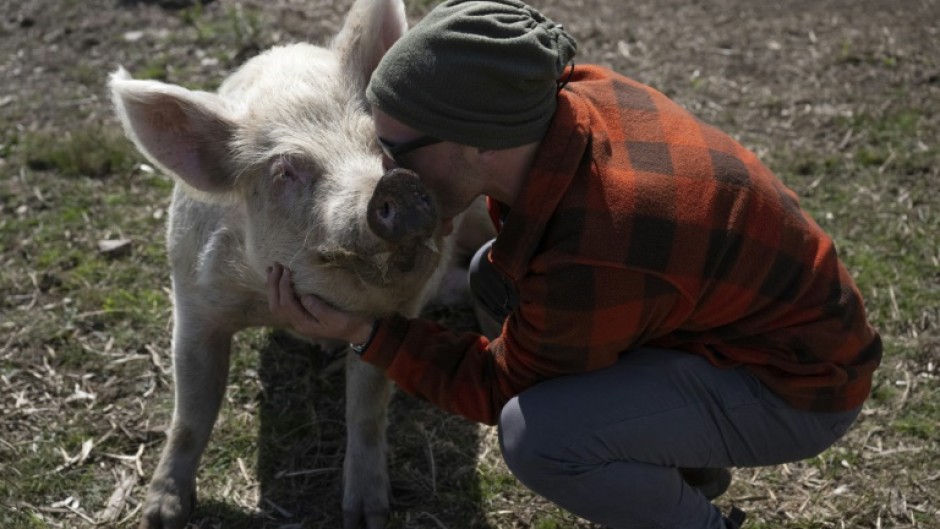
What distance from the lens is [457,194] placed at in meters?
2.68

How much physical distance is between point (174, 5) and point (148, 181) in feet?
7.89

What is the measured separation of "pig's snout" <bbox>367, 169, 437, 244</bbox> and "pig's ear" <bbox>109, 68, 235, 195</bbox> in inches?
36.2

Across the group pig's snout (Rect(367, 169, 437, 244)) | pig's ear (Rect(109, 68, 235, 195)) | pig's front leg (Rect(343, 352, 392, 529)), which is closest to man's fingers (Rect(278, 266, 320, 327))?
pig's ear (Rect(109, 68, 235, 195))

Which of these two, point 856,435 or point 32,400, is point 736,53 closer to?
point 856,435

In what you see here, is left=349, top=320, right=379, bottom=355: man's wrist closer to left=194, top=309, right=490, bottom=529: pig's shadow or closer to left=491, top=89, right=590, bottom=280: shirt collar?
left=491, top=89, right=590, bottom=280: shirt collar

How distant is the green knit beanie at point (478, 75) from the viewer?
2.37 m

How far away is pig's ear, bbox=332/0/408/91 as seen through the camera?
3.24 m

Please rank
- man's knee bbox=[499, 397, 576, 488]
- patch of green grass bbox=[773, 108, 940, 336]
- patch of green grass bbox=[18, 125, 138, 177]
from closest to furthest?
man's knee bbox=[499, 397, 576, 488], patch of green grass bbox=[773, 108, 940, 336], patch of green grass bbox=[18, 125, 138, 177]

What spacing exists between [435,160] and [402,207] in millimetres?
225

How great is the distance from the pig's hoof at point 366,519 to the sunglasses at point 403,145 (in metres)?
1.38

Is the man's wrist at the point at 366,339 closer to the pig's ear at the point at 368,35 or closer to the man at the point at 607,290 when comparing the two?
the man at the point at 607,290

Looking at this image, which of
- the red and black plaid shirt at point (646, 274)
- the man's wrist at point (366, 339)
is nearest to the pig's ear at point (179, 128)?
the man's wrist at point (366, 339)

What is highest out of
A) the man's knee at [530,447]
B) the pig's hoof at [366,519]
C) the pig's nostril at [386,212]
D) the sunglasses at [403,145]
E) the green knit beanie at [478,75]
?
the green knit beanie at [478,75]

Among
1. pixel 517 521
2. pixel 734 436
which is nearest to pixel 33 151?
pixel 517 521
